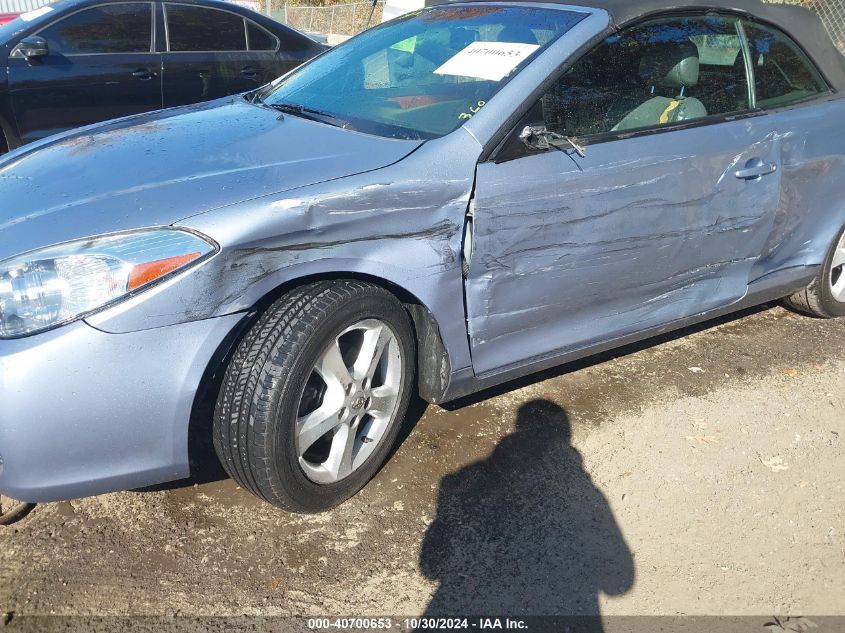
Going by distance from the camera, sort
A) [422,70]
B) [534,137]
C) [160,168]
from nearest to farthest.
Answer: [160,168], [534,137], [422,70]

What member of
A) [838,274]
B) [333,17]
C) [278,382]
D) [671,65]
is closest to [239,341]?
[278,382]

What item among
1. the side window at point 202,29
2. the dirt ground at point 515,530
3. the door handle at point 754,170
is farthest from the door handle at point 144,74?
the door handle at point 754,170

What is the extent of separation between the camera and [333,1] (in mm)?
28484

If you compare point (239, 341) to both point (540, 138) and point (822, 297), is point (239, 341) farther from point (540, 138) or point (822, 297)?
point (822, 297)

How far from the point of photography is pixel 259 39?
648cm

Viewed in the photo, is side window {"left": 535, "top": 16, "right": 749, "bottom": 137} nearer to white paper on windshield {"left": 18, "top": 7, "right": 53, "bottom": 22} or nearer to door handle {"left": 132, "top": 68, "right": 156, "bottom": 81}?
door handle {"left": 132, "top": 68, "right": 156, "bottom": 81}

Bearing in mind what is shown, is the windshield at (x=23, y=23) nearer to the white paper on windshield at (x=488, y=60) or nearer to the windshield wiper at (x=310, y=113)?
the windshield wiper at (x=310, y=113)

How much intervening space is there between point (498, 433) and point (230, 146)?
4.89 ft

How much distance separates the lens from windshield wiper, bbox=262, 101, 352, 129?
2738mm

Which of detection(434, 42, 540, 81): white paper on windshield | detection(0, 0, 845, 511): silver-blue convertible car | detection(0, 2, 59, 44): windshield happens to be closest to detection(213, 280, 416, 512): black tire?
detection(0, 0, 845, 511): silver-blue convertible car

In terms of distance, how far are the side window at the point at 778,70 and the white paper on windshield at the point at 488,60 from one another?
4.05 ft

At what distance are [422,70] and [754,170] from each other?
147cm

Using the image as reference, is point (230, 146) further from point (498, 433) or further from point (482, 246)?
point (498, 433)

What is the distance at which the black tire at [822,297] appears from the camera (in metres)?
3.84
